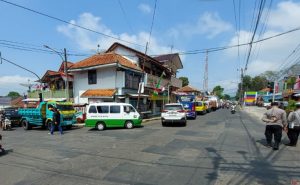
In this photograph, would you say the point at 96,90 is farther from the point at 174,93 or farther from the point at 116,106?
the point at 174,93

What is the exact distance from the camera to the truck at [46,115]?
61.0 ft

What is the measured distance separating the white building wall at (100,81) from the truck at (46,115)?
270 inches

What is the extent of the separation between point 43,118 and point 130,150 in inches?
483

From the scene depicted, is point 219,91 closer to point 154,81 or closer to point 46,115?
point 154,81

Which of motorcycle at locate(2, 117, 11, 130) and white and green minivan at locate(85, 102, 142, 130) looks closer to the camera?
white and green minivan at locate(85, 102, 142, 130)

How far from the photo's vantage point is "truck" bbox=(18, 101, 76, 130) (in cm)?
1858

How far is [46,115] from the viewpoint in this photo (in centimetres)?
1891

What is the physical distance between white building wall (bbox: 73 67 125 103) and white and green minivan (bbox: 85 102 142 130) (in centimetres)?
731

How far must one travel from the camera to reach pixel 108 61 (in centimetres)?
2545

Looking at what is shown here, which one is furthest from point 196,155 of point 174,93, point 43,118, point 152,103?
point 174,93

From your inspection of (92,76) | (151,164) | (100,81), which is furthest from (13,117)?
(151,164)

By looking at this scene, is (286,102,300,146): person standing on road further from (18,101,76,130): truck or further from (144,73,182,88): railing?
(144,73,182,88): railing

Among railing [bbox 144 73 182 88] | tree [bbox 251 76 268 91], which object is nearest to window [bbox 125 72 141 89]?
railing [bbox 144 73 182 88]

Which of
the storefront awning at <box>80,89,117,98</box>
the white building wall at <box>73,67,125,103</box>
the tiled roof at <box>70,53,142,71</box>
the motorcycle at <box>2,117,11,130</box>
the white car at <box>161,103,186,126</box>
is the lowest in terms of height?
the motorcycle at <box>2,117,11,130</box>
